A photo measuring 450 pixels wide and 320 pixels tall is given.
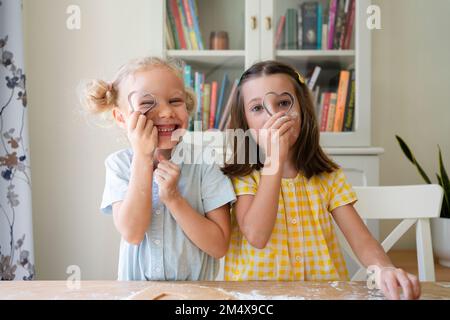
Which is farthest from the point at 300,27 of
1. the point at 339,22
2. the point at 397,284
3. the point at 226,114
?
the point at 397,284

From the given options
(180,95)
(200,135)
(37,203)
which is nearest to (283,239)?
(180,95)

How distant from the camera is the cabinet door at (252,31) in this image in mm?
1616

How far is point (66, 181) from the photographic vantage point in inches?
74.5

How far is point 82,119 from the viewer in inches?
75.0

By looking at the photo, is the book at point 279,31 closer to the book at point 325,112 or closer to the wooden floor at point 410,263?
the book at point 325,112

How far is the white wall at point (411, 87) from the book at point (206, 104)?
0.63 m

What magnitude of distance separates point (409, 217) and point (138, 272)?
0.60 m

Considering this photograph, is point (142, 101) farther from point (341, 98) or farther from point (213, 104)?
point (341, 98)

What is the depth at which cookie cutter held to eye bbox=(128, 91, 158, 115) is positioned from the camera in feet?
2.57

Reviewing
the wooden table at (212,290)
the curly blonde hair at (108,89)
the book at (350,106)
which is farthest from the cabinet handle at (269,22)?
the wooden table at (212,290)

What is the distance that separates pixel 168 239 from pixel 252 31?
3.31 feet

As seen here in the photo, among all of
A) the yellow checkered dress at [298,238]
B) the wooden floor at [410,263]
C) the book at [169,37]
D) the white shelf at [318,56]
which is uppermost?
the book at [169,37]

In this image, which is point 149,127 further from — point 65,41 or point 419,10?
point 419,10

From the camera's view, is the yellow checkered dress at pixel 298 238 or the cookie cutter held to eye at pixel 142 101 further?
the yellow checkered dress at pixel 298 238
